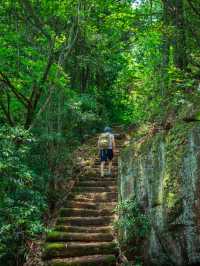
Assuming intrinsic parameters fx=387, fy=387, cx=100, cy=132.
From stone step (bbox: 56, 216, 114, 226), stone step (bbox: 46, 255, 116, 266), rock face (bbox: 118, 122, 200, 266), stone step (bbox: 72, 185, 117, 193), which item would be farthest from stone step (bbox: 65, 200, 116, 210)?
rock face (bbox: 118, 122, 200, 266)

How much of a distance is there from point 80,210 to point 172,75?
188 inches

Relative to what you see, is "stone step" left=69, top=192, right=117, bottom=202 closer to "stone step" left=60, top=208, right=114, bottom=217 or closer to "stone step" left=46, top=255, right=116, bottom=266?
"stone step" left=60, top=208, right=114, bottom=217

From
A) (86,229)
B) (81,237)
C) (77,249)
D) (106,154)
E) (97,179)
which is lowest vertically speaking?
(77,249)

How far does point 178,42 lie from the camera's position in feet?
31.2

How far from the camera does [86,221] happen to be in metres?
10.4

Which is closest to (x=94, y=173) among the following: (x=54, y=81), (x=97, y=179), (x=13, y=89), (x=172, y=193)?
(x=97, y=179)

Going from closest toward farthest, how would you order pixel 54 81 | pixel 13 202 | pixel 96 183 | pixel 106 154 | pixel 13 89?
pixel 13 202, pixel 13 89, pixel 54 81, pixel 96 183, pixel 106 154

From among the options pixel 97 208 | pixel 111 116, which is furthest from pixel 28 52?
pixel 111 116

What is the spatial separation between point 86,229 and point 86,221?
1.43 ft

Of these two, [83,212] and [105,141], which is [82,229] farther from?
[105,141]

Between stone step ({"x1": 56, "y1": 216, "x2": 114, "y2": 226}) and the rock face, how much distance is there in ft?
7.19

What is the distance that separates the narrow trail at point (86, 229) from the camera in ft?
28.8

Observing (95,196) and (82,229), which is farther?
(95,196)

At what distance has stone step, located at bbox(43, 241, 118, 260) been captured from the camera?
896 cm
